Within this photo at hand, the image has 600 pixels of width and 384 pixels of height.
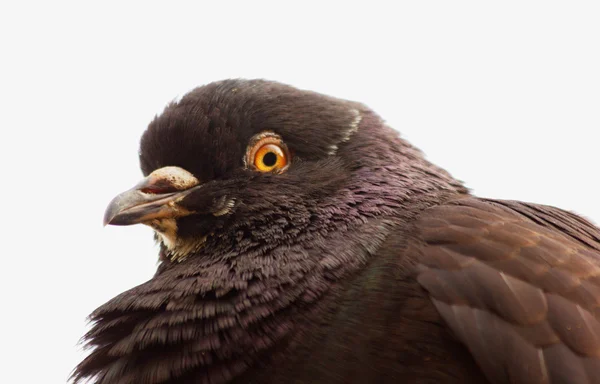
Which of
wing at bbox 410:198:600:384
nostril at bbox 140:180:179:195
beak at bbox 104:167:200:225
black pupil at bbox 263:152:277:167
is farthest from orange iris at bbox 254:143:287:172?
wing at bbox 410:198:600:384

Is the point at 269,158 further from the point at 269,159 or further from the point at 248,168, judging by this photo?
the point at 248,168

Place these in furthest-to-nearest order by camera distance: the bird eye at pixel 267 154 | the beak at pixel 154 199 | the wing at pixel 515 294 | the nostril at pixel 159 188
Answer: the bird eye at pixel 267 154 → the nostril at pixel 159 188 → the beak at pixel 154 199 → the wing at pixel 515 294

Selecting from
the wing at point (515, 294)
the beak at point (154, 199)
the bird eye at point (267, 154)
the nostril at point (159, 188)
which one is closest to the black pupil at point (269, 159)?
the bird eye at point (267, 154)

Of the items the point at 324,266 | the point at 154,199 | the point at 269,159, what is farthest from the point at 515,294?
the point at 154,199

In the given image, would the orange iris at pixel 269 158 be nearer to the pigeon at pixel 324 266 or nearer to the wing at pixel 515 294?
the pigeon at pixel 324 266

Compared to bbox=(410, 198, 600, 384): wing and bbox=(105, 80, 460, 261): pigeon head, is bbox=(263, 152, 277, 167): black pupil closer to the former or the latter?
bbox=(105, 80, 460, 261): pigeon head

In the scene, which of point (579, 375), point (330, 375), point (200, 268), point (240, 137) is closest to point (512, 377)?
point (579, 375)

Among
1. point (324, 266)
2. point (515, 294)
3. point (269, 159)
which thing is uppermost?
point (269, 159)
